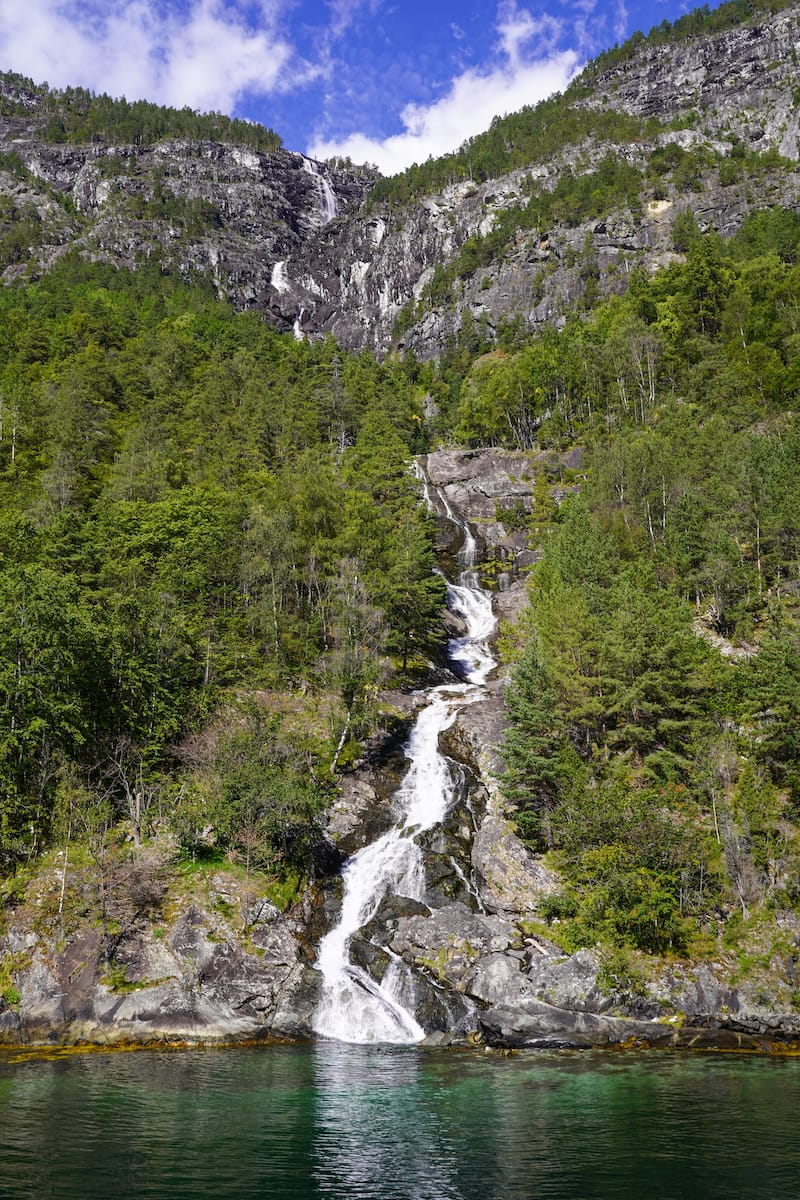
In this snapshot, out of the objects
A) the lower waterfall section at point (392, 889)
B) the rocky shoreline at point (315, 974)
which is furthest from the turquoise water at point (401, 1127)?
the lower waterfall section at point (392, 889)

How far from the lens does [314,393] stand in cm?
10556

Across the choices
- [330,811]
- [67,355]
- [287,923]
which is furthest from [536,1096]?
[67,355]

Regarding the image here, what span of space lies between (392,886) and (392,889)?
231mm

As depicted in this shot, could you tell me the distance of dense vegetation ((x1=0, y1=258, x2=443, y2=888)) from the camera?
3925 centimetres

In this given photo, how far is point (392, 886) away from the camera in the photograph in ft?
130

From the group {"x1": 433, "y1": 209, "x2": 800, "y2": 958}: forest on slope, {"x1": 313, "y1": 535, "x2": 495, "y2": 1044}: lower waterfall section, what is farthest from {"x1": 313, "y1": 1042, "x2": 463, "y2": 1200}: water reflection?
{"x1": 433, "y1": 209, "x2": 800, "y2": 958}: forest on slope

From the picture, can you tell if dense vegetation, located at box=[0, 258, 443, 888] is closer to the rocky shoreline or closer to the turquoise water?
the rocky shoreline

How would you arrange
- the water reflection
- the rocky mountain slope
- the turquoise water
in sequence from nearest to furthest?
the turquoise water → the water reflection → the rocky mountain slope

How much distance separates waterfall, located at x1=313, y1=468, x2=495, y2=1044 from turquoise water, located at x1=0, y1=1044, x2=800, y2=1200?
141 inches

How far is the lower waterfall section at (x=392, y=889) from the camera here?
32375 mm

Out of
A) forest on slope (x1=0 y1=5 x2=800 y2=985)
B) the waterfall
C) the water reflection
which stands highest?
forest on slope (x1=0 y1=5 x2=800 y2=985)

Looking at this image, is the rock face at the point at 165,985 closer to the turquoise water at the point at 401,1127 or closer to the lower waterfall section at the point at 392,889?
the lower waterfall section at the point at 392,889

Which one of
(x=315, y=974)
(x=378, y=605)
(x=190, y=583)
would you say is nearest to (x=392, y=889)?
(x=315, y=974)

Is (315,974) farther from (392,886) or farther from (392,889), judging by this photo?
(392,886)
